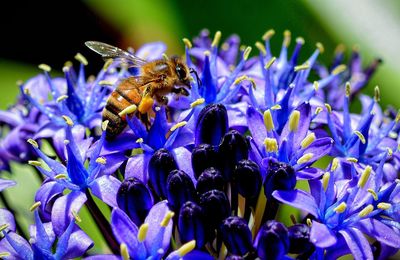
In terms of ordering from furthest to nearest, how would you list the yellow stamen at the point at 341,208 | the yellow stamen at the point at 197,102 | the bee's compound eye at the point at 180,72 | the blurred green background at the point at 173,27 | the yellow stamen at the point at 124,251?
the blurred green background at the point at 173,27 → the bee's compound eye at the point at 180,72 → the yellow stamen at the point at 197,102 → the yellow stamen at the point at 341,208 → the yellow stamen at the point at 124,251

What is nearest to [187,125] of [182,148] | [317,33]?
[182,148]

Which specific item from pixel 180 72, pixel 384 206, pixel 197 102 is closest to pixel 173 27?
pixel 180 72

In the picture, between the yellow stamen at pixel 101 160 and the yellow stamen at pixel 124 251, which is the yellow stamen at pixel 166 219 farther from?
the yellow stamen at pixel 101 160

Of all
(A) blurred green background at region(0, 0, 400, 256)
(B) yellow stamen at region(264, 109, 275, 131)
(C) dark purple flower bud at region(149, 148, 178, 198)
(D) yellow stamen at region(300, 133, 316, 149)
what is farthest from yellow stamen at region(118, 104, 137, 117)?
(A) blurred green background at region(0, 0, 400, 256)

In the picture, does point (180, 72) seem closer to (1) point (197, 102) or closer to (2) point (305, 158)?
(1) point (197, 102)

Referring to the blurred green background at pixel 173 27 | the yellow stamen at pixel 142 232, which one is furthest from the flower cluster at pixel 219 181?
the blurred green background at pixel 173 27

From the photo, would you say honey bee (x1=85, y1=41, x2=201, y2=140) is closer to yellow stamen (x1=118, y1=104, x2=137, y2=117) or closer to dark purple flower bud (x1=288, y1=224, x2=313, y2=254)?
yellow stamen (x1=118, y1=104, x2=137, y2=117)

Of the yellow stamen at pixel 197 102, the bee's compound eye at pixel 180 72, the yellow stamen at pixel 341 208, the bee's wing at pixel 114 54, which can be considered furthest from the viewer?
the bee's wing at pixel 114 54
